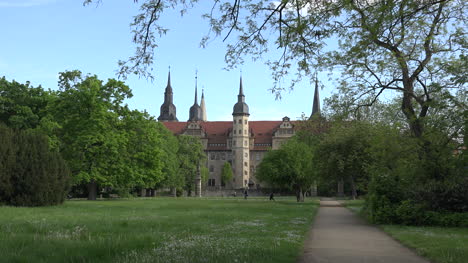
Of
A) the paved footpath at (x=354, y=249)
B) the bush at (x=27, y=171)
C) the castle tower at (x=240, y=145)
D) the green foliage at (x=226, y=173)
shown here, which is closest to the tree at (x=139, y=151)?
the bush at (x=27, y=171)

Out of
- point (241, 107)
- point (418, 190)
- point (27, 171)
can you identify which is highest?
point (241, 107)

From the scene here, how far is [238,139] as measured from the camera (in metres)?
107

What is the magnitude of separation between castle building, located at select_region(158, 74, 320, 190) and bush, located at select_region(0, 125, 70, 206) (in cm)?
7449

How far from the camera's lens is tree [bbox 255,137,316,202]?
A: 151 ft

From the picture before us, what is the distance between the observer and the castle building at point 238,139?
106250 millimetres

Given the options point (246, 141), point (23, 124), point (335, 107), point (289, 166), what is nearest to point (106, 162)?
point (23, 124)

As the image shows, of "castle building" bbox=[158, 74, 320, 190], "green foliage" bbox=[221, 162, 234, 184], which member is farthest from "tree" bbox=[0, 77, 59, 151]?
"green foliage" bbox=[221, 162, 234, 184]

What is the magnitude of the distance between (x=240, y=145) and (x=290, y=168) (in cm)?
6094

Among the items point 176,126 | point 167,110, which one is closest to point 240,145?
point 176,126

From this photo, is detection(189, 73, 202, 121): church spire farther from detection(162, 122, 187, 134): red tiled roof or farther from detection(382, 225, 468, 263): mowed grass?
detection(382, 225, 468, 263): mowed grass

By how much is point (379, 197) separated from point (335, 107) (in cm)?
456

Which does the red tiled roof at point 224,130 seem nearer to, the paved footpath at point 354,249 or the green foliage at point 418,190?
the green foliage at point 418,190

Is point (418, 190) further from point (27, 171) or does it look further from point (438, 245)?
point (27, 171)

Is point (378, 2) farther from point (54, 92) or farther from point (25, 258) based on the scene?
point (54, 92)
